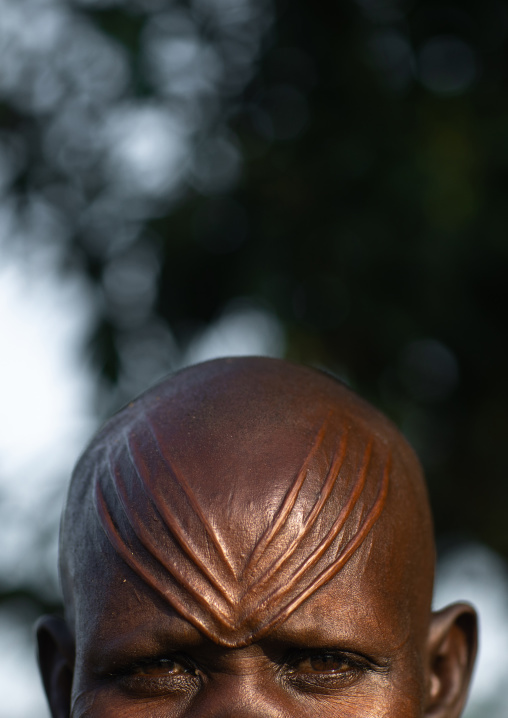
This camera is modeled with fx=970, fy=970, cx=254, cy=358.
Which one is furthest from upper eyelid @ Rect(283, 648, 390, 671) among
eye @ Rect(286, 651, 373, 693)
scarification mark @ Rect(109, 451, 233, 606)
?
scarification mark @ Rect(109, 451, 233, 606)

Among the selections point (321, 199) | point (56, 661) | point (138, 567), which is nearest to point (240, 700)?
point (138, 567)

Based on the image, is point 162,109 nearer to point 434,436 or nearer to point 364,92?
point 364,92

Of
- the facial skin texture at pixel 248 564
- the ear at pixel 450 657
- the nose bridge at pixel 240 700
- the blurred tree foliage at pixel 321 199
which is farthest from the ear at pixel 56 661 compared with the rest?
the blurred tree foliage at pixel 321 199

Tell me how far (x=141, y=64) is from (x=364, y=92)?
56.9 inches

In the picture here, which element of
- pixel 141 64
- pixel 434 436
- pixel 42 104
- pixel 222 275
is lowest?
pixel 434 436

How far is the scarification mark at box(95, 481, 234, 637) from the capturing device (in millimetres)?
2285

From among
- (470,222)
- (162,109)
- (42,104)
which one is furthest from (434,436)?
(42,104)

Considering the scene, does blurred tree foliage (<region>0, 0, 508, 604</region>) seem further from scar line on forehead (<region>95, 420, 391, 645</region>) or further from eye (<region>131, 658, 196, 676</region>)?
eye (<region>131, 658, 196, 676</region>)

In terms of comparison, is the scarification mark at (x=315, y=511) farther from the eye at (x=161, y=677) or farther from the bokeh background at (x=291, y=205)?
the bokeh background at (x=291, y=205)

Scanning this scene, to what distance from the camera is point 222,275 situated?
20.7 feet

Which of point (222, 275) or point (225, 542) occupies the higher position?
point (225, 542)

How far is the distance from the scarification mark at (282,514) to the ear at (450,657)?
74 cm

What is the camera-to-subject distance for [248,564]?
7.61 feet

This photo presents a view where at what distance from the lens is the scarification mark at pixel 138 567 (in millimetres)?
2285
